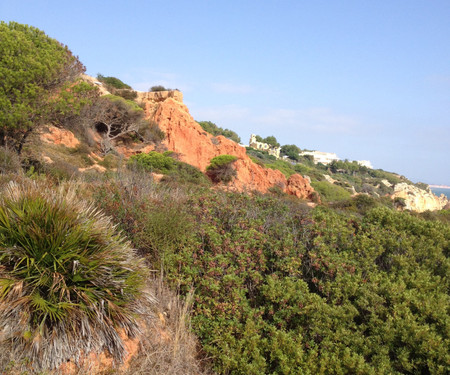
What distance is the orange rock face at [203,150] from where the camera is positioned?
98.7 feet

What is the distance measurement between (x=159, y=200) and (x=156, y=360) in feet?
10.1

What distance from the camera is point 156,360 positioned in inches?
146

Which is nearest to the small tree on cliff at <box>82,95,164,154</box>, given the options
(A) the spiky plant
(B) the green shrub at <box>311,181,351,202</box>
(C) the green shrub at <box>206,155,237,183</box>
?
(C) the green shrub at <box>206,155,237,183</box>

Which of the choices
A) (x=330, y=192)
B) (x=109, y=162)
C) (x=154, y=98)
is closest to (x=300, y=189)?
(x=330, y=192)

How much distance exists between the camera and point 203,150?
103 ft

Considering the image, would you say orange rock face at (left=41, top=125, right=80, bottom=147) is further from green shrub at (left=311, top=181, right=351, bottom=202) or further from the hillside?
green shrub at (left=311, top=181, right=351, bottom=202)

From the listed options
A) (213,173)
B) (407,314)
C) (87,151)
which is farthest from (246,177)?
(407,314)

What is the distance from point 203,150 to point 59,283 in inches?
1117

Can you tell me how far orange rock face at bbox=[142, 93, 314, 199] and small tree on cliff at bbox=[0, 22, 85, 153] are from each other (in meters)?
16.9

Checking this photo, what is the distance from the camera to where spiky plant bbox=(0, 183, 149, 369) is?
3123 millimetres

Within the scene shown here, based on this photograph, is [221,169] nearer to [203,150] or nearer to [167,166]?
[203,150]

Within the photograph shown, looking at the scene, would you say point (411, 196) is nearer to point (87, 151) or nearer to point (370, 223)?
point (87, 151)

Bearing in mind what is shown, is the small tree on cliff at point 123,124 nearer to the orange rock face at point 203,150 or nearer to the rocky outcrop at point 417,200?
the orange rock face at point 203,150

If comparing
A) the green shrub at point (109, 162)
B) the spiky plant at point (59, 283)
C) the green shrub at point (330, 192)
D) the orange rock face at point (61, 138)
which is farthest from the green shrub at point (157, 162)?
the spiky plant at point (59, 283)
